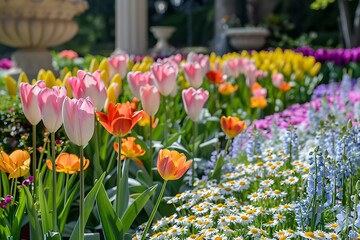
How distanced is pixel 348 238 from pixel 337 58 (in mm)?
6270

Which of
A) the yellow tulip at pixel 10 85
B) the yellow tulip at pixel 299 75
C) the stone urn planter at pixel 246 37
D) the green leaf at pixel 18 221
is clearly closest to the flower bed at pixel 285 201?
the green leaf at pixel 18 221

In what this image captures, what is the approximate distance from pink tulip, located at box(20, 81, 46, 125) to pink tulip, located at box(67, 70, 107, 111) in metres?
0.32

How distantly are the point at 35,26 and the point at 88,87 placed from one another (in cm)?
536

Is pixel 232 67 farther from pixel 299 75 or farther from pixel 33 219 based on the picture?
pixel 33 219

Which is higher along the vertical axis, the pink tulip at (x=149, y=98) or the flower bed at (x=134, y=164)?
A: the pink tulip at (x=149, y=98)

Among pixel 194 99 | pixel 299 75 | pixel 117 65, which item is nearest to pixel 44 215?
pixel 194 99

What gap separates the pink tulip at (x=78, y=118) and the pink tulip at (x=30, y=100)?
33 cm

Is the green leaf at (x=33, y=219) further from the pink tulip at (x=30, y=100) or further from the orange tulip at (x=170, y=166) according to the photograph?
the orange tulip at (x=170, y=166)

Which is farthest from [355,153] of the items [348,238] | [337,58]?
[337,58]

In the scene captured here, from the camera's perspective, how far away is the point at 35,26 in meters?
7.55

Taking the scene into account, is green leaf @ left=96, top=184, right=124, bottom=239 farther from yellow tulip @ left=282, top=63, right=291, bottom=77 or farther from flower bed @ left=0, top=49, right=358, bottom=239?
yellow tulip @ left=282, top=63, right=291, bottom=77

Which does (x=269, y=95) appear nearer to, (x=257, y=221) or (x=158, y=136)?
(x=158, y=136)

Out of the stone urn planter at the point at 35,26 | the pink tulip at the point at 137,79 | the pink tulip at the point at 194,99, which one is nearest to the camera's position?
the pink tulip at the point at 194,99

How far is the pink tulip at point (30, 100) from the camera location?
214cm
